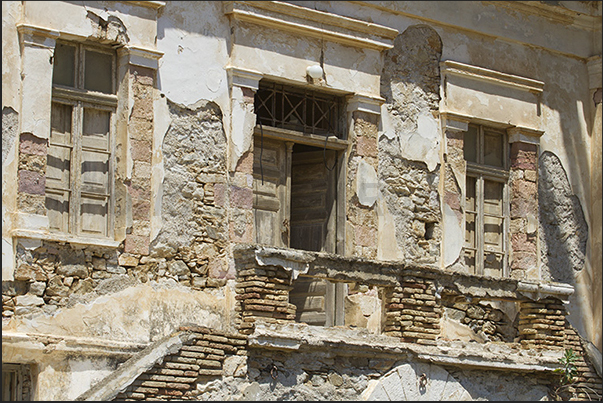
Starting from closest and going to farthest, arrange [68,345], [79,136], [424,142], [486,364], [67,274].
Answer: [68,345] < [67,274] < [79,136] < [486,364] < [424,142]

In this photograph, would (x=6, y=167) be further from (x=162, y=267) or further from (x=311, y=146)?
(x=311, y=146)

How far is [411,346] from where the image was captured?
38.3 ft

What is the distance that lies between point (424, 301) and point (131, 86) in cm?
362

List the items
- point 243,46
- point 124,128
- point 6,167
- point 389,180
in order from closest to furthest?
1. point 6,167
2. point 124,128
3. point 243,46
4. point 389,180

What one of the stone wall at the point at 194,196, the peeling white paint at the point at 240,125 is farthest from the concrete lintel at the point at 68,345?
the peeling white paint at the point at 240,125

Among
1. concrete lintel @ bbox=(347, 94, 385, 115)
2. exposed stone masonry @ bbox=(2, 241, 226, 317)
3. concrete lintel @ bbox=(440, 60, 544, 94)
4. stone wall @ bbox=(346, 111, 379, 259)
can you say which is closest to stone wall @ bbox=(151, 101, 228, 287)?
exposed stone masonry @ bbox=(2, 241, 226, 317)

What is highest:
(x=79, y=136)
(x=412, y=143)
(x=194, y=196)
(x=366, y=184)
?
(x=412, y=143)

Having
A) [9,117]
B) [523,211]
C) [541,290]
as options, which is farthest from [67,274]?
[523,211]

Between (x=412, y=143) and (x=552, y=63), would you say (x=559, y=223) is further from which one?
(x=412, y=143)

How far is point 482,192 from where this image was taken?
14164mm

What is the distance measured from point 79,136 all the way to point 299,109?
281 centimetres

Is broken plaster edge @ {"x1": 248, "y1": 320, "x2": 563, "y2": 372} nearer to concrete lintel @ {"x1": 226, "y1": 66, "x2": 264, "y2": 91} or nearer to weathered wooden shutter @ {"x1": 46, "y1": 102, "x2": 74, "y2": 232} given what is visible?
weathered wooden shutter @ {"x1": 46, "y1": 102, "x2": 74, "y2": 232}

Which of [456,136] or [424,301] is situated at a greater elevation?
[456,136]

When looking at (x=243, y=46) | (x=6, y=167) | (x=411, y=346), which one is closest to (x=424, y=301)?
(x=411, y=346)
